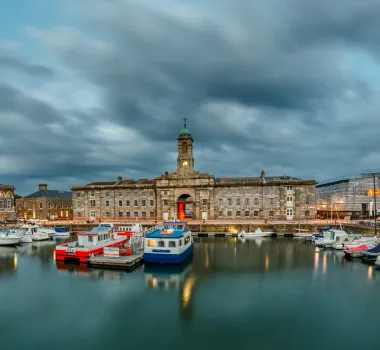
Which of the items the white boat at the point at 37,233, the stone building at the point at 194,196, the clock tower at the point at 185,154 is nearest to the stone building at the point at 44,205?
the stone building at the point at 194,196

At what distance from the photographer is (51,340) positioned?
15.5 metres

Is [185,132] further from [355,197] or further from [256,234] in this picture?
[355,197]

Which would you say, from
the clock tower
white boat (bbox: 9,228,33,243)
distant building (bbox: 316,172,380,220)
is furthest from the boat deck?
distant building (bbox: 316,172,380,220)

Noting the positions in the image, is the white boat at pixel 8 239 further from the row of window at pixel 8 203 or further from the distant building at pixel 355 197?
the distant building at pixel 355 197

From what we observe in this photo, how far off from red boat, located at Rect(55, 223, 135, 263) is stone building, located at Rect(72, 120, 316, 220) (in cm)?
2954

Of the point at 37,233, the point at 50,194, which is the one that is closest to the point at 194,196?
the point at 37,233

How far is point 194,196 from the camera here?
65625mm

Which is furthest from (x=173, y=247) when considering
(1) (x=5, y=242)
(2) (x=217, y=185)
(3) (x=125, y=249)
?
(2) (x=217, y=185)

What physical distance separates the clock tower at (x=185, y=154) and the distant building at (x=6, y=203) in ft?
150

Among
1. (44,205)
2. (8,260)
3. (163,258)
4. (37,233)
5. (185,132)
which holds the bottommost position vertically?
(8,260)

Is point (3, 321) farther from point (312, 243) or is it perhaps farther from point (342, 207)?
point (342, 207)

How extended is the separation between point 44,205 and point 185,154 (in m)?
41.6

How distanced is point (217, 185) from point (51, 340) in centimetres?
5189

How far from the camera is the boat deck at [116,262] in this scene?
29156 millimetres
